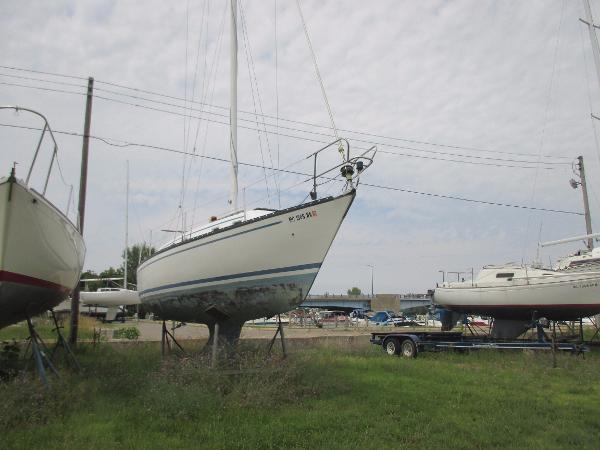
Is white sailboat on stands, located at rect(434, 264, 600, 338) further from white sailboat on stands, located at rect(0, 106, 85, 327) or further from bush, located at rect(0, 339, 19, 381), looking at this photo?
bush, located at rect(0, 339, 19, 381)

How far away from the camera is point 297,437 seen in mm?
6039

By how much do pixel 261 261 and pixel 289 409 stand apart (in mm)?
2728

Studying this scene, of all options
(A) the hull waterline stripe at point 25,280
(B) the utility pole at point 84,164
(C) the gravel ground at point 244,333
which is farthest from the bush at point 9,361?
(C) the gravel ground at point 244,333

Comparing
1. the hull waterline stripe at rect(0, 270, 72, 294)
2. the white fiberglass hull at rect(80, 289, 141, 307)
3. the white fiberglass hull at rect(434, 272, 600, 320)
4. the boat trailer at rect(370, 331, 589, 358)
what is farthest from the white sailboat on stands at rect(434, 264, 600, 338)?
the white fiberglass hull at rect(80, 289, 141, 307)

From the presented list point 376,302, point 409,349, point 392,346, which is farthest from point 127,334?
point 376,302

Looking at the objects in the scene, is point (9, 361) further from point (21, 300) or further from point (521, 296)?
point (521, 296)

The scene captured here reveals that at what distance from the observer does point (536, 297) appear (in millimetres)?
16922

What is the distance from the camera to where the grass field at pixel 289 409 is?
5.98m

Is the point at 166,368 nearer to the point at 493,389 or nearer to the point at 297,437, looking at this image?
the point at 297,437

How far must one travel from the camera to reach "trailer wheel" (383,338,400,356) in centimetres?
1591

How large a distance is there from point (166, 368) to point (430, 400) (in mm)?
4697

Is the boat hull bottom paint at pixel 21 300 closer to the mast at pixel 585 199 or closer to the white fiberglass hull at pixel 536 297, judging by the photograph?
the white fiberglass hull at pixel 536 297

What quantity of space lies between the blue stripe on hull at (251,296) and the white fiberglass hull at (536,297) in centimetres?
1113

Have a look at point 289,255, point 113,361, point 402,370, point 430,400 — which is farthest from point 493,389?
point 113,361
